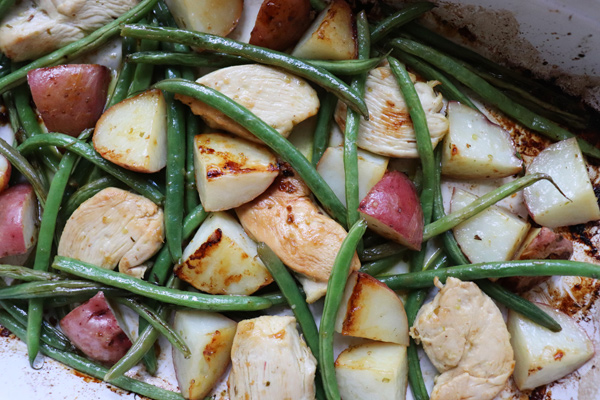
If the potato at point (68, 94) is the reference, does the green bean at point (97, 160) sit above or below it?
below

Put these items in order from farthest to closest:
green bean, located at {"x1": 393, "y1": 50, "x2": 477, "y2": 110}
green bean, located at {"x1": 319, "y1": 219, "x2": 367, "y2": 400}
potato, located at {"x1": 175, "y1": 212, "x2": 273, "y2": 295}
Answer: green bean, located at {"x1": 393, "y1": 50, "x2": 477, "y2": 110} < potato, located at {"x1": 175, "y1": 212, "x2": 273, "y2": 295} < green bean, located at {"x1": 319, "y1": 219, "x2": 367, "y2": 400}

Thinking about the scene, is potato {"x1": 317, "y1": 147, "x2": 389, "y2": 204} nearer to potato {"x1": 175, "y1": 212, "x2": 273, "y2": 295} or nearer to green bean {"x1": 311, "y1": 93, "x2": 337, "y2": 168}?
green bean {"x1": 311, "y1": 93, "x2": 337, "y2": 168}

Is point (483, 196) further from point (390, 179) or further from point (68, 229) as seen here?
point (68, 229)

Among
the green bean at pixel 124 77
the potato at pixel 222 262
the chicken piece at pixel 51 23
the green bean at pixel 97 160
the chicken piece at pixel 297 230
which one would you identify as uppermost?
the chicken piece at pixel 51 23

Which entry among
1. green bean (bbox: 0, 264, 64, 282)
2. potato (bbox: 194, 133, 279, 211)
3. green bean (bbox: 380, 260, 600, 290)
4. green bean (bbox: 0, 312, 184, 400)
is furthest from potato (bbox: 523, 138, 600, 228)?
green bean (bbox: 0, 264, 64, 282)

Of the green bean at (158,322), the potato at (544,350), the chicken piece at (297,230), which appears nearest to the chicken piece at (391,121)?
the chicken piece at (297,230)

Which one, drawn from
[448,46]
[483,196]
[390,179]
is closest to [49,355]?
[390,179]

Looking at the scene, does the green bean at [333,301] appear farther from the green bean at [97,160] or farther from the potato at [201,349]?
the green bean at [97,160]
